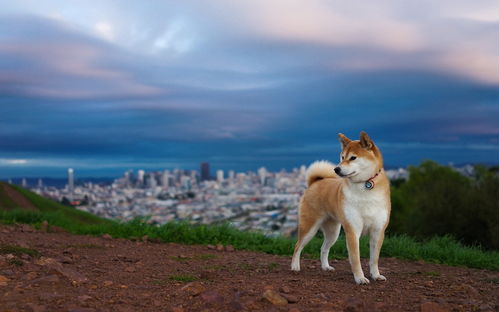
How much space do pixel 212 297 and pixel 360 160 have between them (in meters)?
2.75

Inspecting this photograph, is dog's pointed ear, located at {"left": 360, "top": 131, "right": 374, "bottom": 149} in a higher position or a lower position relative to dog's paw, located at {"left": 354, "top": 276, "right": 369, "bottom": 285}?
higher

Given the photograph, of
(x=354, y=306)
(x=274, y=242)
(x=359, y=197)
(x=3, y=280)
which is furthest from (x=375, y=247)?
(x=3, y=280)

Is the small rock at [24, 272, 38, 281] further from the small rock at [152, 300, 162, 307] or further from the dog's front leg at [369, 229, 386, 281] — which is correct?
the dog's front leg at [369, 229, 386, 281]

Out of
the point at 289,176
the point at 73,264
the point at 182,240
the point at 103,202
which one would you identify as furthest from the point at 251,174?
the point at 73,264

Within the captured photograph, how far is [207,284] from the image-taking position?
6.26m

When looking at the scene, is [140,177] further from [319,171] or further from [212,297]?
[212,297]

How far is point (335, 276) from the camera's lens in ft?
24.6

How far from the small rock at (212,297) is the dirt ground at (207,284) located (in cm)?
1

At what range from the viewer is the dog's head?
6629mm

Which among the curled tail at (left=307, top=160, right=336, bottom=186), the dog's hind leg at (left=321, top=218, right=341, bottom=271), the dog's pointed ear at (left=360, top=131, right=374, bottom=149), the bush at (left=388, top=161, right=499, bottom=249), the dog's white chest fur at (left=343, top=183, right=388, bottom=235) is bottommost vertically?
the bush at (left=388, top=161, right=499, bottom=249)

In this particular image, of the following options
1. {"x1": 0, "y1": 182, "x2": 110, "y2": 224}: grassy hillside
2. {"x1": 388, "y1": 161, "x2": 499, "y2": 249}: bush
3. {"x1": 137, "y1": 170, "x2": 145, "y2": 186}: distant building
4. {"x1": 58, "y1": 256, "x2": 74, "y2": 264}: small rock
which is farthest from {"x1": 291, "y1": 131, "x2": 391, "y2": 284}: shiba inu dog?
{"x1": 137, "y1": 170, "x2": 145, "y2": 186}: distant building

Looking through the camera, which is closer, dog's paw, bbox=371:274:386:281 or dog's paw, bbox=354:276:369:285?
dog's paw, bbox=354:276:369:285

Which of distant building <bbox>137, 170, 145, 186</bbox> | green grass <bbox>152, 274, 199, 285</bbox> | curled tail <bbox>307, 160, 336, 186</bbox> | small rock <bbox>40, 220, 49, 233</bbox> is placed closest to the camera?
green grass <bbox>152, 274, 199, 285</bbox>

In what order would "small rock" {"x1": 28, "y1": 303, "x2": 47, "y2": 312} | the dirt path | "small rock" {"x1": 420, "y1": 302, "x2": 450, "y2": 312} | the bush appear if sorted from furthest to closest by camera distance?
the bush, the dirt path, "small rock" {"x1": 420, "y1": 302, "x2": 450, "y2": 312}, "small rock" {"x1": 28, "y1": 303, "x2": 47, "y2": 312}
